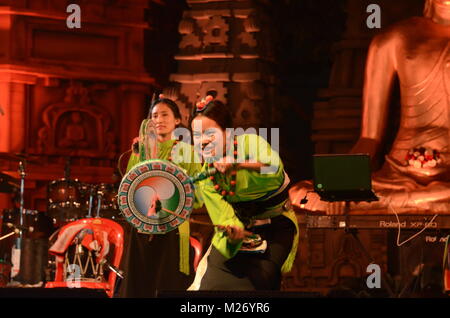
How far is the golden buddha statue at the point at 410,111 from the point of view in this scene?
10070mm

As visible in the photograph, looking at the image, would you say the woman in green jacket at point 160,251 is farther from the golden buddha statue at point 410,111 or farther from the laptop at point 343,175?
the golden buddha statue at point 410,111

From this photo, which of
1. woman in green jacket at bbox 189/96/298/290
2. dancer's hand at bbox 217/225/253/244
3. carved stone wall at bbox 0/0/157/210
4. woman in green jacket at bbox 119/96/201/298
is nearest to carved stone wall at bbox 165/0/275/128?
carved stone wall at bbox 0/0/157/210

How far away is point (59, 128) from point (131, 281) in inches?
148

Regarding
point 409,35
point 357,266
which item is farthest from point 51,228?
point 409,35

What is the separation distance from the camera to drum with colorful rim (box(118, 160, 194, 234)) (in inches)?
281

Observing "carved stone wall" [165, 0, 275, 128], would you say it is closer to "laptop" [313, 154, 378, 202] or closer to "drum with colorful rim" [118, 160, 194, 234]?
"laptop" [313, 154, 378, 202]

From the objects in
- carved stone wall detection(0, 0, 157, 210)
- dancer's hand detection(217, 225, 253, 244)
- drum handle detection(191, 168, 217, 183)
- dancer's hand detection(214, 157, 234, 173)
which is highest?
carved stone wall detection(0, 0, 157, 210)

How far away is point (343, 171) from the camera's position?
8594 millimetres

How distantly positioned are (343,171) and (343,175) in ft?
0.08

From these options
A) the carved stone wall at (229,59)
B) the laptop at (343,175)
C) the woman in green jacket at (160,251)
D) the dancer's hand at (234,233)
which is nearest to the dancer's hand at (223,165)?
the dancer's hand at (234,233)

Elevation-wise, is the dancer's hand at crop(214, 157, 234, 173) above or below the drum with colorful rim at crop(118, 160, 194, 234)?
above

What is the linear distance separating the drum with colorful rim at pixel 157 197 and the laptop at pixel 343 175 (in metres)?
1.62

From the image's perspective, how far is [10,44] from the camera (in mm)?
11305

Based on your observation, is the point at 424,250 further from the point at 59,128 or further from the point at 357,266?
the point at 59,128
